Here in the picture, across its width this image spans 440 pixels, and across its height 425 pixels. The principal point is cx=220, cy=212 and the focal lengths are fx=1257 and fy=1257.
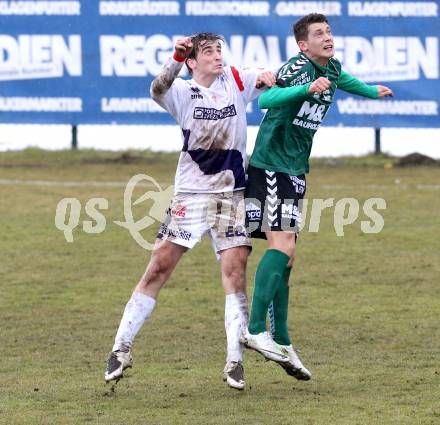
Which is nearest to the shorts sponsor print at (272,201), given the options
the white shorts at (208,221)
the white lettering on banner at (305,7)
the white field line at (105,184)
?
the white shorts at (208,221)

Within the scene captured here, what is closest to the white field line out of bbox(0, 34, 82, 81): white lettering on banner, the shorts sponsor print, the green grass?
the green grass

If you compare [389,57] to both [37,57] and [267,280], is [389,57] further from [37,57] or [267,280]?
[267,280]

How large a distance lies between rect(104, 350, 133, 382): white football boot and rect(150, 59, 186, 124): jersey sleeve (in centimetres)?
166

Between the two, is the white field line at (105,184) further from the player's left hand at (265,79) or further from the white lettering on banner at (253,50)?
the player's left hand at (265,79)

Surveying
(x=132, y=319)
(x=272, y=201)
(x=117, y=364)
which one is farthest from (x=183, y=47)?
(x=117, y=364)

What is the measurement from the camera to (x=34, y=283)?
13383 mm

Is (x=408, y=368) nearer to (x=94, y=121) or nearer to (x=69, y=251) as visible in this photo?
(x=69, y=251)

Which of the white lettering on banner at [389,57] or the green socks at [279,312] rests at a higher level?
the white lettering on banner at [389,57]

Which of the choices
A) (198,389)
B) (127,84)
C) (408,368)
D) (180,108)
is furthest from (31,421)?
(127,84)

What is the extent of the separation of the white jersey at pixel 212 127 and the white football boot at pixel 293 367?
117 cm

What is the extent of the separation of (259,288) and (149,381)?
3.41ft

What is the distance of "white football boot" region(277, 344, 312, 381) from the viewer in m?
8.41

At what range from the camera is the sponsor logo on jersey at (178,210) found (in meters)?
8.59

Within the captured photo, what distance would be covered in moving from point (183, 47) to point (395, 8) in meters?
14.2
